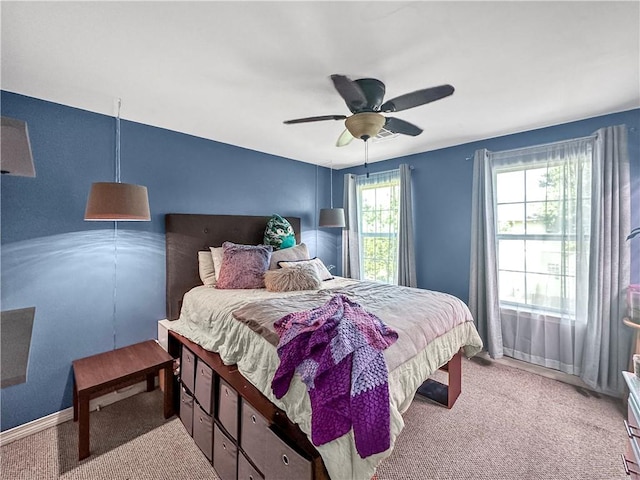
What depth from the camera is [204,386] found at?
1914mm

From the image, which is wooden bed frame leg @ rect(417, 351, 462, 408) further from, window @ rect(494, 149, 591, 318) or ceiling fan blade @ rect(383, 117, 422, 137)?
ceiling fan blade @ rect(383, 117, 422, 137)

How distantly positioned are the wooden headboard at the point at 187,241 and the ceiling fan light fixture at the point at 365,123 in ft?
Answer: 6.32

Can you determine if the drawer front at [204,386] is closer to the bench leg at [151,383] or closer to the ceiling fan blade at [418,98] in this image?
the bench leg at [151,383]

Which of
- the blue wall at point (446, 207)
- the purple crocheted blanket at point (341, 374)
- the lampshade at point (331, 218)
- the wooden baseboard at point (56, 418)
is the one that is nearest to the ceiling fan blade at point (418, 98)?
the purple crocheted blanket at point (341, 374)

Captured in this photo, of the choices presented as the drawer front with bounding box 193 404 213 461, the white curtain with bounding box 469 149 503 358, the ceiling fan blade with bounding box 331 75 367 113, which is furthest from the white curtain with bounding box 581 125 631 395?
the drawer front with bounding box 193 404 213 461

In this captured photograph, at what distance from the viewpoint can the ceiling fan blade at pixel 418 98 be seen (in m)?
1.56

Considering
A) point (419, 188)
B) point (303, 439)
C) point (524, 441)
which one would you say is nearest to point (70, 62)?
point (303, 439)

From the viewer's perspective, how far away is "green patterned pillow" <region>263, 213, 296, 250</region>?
3.49m

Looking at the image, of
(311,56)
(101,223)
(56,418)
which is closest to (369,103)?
(311,56)

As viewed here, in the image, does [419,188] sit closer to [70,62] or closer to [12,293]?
[70,62]

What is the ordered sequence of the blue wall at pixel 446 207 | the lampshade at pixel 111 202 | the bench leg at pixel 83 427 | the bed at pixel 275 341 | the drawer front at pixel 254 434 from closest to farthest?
the bed at pixel 275 341 → the drawer front at pixel 254 434 → the bench leg at pixel 83 427 → the lampshade at pixel 111 202 → the blue wall at pixel 446 207

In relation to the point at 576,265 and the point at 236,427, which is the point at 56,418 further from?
the point at 576,265

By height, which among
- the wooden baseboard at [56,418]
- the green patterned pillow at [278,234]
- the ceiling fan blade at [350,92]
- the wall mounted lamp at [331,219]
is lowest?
the wooden baseboard at [56,418]

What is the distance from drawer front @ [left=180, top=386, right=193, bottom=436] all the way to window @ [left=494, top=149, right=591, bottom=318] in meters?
3.26
